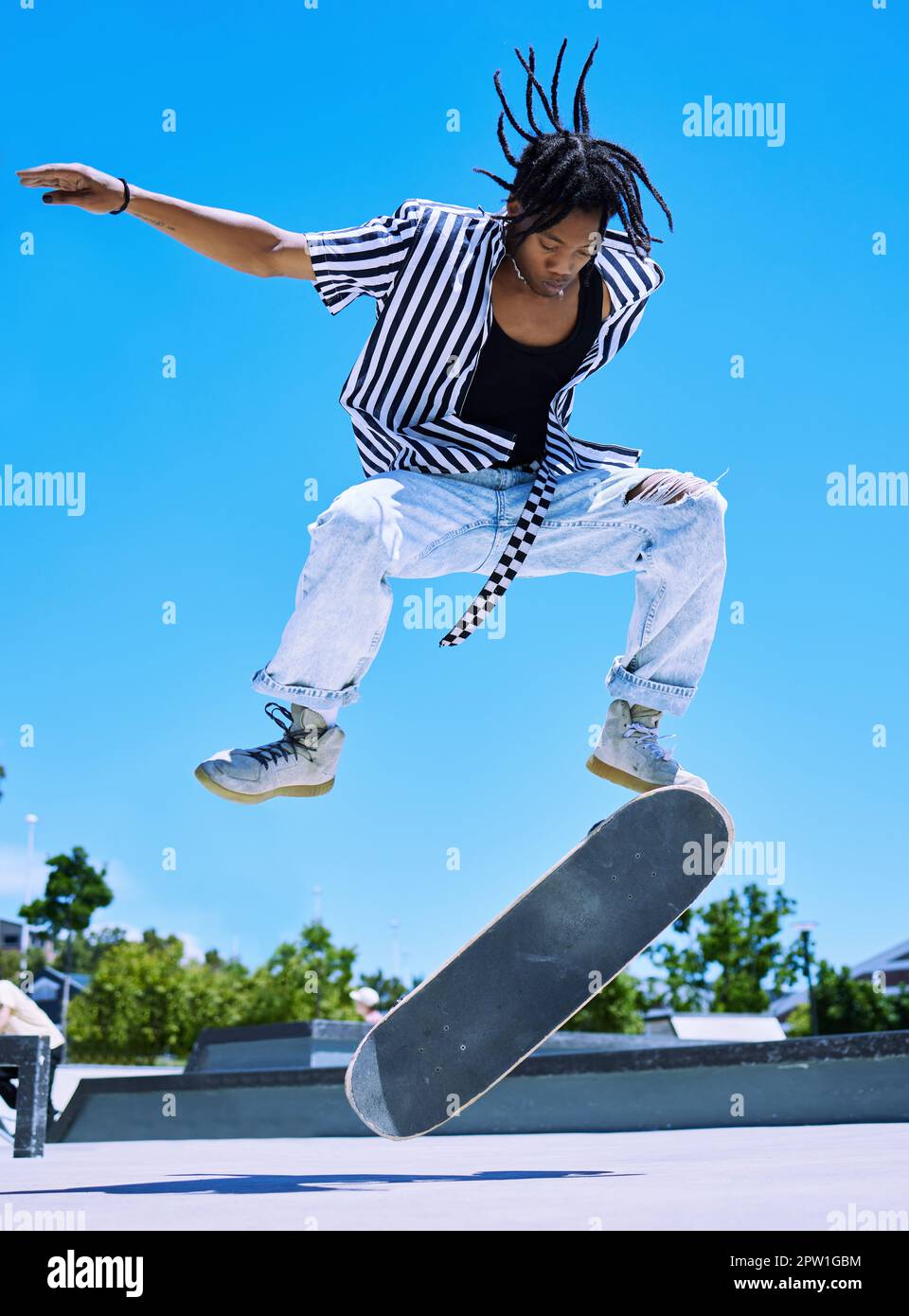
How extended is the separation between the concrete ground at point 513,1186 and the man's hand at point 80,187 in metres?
3.39

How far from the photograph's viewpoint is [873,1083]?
7660mm

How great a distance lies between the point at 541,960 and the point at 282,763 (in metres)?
1.23

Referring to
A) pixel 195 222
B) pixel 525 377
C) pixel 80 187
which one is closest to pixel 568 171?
pixel 525 377

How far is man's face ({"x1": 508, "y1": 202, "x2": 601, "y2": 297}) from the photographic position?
4613 mm

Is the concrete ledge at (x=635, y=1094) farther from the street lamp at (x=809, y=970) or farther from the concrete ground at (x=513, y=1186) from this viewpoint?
the street lamp at (x=809, y=970)

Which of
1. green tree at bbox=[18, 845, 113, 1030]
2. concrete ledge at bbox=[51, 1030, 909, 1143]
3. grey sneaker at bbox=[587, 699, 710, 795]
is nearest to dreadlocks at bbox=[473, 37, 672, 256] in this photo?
grey sneaker at bbox=[587, 699, 710, 795]

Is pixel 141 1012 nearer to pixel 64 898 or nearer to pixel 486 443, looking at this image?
pixel 64 898

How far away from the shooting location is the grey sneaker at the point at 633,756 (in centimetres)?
493

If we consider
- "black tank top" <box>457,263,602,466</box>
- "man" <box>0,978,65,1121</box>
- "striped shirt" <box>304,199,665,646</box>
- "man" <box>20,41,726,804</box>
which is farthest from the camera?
"man" <box>0,978,65,1121</box>

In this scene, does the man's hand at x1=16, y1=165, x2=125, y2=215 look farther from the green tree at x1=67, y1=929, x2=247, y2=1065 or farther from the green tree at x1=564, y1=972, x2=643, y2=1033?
the green tree at x1=67, y1=929, x2=247, y2=1065

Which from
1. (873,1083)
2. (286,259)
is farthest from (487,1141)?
(286,259)

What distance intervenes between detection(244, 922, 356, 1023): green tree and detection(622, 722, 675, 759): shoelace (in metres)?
50.3

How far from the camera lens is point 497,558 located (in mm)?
4832
